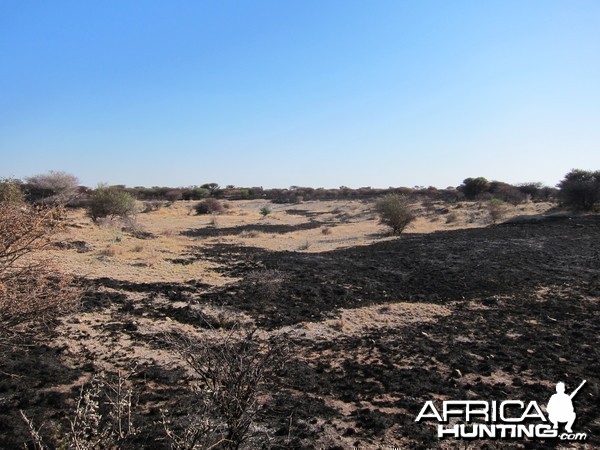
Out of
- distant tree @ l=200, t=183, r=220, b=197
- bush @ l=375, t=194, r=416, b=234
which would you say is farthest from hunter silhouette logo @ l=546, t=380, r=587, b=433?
distant tree @ l=200, t=183, r=220, b=197

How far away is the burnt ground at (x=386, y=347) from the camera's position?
512 cm

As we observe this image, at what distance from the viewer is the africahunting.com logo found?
15.9ft

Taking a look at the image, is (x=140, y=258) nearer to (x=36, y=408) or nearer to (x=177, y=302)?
(x=177, y=302)

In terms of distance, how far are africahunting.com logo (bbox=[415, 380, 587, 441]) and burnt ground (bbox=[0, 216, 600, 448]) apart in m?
0.16

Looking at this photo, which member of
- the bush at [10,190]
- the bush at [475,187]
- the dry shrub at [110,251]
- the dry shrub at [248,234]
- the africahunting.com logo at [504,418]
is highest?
the bush at [475,187]

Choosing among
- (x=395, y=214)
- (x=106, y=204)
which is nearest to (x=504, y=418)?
(x=395, y=214)

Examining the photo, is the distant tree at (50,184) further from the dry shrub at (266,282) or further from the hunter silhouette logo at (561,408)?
the hunter silhouette logo at (561,408)

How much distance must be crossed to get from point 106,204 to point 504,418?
28168 millimetres

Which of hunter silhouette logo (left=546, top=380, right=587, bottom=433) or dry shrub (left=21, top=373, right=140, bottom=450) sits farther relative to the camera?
hunter silhouette logo (left=546, top=380, right=587, bottom=433)

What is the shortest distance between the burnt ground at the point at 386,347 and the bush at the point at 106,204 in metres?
15.4

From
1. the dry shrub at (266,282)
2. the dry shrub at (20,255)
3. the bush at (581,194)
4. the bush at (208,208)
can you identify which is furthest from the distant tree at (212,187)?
the dry shrub at (20,255)

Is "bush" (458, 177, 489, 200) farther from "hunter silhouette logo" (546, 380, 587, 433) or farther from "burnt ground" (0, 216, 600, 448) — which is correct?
"hunter silhouette logo" (546, 380, 587, 433)

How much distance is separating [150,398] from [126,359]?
172 centimetres

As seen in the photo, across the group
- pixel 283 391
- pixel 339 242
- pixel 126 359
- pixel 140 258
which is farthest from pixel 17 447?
pixel 339 242
